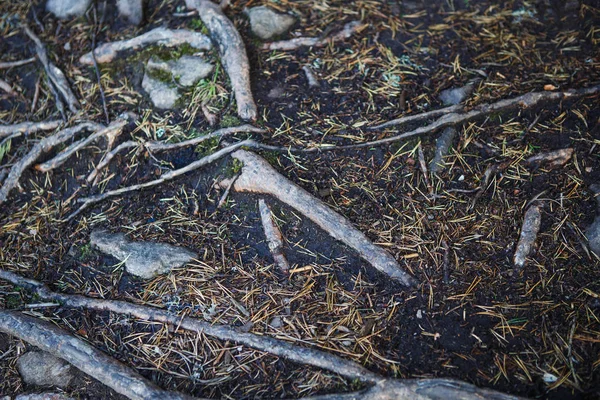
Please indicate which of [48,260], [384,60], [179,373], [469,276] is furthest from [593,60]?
[48,260]

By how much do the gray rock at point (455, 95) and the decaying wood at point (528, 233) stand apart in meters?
0.99

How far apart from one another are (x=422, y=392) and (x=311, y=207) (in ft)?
4.22

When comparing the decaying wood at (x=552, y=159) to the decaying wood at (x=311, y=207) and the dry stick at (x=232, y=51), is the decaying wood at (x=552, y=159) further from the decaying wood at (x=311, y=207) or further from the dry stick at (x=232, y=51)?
the dry stick at (x=232, y=51)

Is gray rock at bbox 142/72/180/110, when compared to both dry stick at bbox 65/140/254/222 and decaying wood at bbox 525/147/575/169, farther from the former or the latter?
decaying wood at bbox 525/147/575/169

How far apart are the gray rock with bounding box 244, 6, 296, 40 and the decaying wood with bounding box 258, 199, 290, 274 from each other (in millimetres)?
1715

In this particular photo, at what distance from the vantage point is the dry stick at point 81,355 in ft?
9.15

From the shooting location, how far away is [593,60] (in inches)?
156

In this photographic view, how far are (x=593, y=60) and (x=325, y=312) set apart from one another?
9.61 ft

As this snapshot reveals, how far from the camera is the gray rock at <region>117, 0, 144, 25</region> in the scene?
4.49m

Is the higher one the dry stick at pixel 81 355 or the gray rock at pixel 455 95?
the gray rock at pixel 455 95

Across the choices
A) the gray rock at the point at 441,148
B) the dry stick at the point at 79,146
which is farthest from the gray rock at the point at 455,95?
the dry stick at the point at 79,146

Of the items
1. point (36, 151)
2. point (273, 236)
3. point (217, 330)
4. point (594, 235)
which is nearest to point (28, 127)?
point (36, 151)

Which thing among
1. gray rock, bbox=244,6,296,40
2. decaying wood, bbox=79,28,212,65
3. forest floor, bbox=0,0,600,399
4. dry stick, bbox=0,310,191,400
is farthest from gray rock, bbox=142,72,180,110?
dry stick, bbox=0,310,191,400

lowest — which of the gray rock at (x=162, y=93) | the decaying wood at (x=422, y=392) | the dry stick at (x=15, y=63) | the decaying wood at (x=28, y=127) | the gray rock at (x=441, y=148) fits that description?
the decaying wood at (x=422, y=392)
